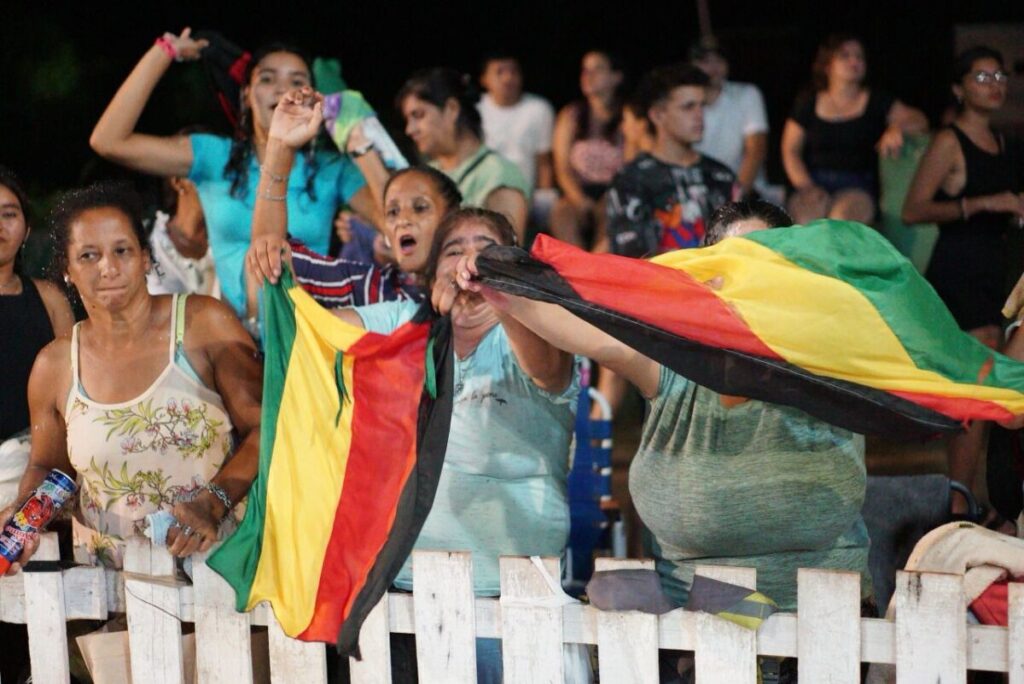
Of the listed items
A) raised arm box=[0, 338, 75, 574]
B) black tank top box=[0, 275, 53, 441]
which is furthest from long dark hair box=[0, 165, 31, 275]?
raised arm box=[0, 338, 75, 574]

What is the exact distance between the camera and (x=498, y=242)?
12.8ft

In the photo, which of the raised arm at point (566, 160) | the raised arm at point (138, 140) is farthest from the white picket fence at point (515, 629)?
the raised arm at point (566, 160)

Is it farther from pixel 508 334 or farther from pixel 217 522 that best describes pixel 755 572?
pixel 217 522

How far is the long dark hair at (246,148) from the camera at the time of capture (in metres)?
5.18

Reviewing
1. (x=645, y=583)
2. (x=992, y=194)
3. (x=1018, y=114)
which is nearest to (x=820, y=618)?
(x=645, y=583)

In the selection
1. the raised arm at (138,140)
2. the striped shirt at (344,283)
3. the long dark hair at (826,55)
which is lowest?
the striped shirt at (344,283)

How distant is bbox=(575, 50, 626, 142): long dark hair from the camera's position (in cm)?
796

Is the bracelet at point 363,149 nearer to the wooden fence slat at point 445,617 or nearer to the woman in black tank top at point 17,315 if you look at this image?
the woman in black tank top at point 17,315

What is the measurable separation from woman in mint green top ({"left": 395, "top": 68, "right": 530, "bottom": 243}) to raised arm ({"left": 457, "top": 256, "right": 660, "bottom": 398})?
246 cm

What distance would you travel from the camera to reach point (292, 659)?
3.52 meters

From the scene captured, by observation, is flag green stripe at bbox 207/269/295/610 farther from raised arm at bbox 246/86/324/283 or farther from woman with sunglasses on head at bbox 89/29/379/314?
woman with sunglasses on head at bbox 89/29/379/314

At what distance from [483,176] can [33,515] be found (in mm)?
2677

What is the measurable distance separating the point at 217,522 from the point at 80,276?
0.81 metres

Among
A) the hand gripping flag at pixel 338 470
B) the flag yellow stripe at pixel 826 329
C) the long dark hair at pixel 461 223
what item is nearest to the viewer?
the flag yellow stripe at pixel 826 329
